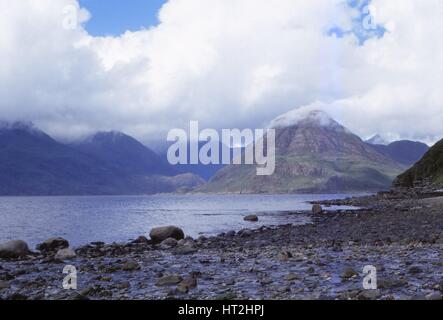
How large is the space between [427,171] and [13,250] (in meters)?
155

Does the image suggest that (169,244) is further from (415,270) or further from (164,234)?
(415,270)

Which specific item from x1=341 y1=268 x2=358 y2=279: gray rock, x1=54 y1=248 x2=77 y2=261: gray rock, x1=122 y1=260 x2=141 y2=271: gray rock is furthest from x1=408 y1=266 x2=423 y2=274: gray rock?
x1=54 y1=248 x2=77 y2=261: gray rock

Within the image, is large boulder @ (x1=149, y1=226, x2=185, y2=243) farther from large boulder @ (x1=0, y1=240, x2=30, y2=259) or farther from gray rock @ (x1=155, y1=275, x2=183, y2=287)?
gray rock @ (x1=155, y1=275, x2=183, y2=287)

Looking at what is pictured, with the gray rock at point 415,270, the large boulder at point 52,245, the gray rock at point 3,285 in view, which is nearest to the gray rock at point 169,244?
the large boulder at point 52,245

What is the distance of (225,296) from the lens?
1677cm

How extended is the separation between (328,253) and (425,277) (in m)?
9.94

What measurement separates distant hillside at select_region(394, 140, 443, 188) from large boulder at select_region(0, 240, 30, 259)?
137964 millimetres

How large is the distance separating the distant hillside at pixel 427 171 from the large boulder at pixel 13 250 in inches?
5432

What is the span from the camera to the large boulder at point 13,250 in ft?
113

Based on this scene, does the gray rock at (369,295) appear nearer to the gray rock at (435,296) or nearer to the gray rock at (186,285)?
the gray rock at (435,296)
